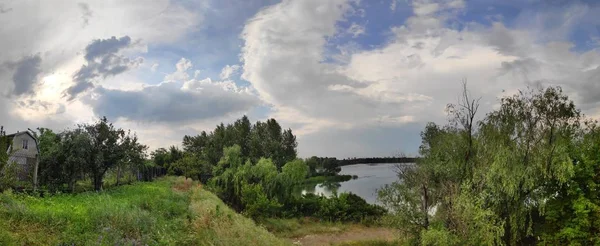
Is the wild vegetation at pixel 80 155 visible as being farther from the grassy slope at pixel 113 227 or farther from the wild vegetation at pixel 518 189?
the wild vegetation at pixel 518 189

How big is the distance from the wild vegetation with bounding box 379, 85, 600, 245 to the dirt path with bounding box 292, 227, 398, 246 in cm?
537

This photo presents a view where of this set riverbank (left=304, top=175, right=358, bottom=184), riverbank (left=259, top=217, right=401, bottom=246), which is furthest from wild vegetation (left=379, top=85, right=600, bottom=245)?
riverbank (left=304, top=175, right=358, bottom=184)

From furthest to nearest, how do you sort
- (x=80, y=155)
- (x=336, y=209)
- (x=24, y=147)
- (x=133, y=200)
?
(x=24, y=147) → (x=336, y=209) → (x=80, y=155) → (x=133, y=200)

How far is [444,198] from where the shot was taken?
2098 cm

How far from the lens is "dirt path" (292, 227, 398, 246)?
89.5ft

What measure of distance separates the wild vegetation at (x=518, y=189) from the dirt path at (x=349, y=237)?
5372 mm

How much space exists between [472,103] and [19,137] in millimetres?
33910

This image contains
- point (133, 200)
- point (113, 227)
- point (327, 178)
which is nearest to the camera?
point (113, 227)

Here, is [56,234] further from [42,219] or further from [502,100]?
[502,100]

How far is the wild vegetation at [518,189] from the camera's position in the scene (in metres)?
19.8

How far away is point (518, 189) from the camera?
20.6 metres

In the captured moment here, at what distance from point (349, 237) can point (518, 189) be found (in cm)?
1219

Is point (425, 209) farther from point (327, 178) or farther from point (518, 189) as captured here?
point (327, 178)

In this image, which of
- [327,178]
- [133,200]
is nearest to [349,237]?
[133,200]
